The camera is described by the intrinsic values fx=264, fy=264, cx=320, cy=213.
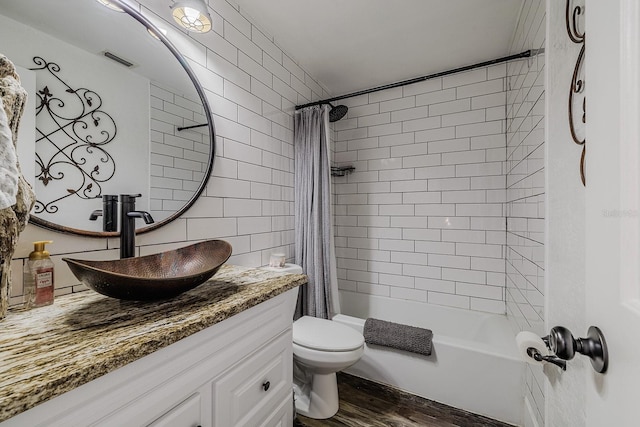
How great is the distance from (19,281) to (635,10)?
1.54 meters

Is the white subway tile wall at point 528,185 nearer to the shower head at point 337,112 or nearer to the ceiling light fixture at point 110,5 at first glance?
the shower head at point 337,112

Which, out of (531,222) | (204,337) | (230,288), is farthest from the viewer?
(531,222)

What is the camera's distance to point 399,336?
1789 mm

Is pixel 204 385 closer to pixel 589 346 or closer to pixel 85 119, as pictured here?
pixel 589 346

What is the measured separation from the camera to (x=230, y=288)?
968 millimetres

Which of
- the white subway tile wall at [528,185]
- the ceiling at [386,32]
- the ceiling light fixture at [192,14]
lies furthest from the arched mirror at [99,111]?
the white subway tile wall at [528,185]

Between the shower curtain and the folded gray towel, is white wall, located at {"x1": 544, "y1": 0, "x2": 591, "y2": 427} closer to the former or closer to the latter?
the folded gray towel

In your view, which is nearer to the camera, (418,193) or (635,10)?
(635,10)

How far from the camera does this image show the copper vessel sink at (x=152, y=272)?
67 centimetres

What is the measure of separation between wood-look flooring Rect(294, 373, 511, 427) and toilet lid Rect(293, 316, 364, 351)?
463 millimetres

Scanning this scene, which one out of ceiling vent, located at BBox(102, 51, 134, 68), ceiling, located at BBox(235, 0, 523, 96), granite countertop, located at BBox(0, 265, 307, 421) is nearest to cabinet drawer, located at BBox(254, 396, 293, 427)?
granite countertop, located at BBox(0, 265, 307, 421)

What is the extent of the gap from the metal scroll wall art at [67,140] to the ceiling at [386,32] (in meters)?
1.16

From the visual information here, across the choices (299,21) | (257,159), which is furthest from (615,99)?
(299,21)

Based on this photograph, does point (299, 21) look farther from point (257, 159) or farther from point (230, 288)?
point (230, 288)
